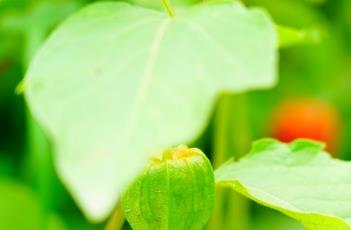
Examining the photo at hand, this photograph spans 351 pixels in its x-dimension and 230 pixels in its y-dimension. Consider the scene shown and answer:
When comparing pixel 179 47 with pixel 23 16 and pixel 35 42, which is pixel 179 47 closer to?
pixel 35 42

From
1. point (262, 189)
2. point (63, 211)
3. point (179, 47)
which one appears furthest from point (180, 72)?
point (63, 211)

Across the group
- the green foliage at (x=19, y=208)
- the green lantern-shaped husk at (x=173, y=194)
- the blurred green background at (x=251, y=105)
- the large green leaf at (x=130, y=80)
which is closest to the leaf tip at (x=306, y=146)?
the green lantern-shaped husk at (x=173, y=194)

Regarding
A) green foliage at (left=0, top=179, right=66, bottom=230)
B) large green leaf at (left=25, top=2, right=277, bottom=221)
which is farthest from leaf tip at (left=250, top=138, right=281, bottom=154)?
green foliage at (left=0, top=179, right=66, bottom=230)

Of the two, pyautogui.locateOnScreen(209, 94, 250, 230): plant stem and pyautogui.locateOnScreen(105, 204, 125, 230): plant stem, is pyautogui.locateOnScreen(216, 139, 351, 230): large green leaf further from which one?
pyautogui.locateOnScreen(209, 94, 250, 230): plant stem

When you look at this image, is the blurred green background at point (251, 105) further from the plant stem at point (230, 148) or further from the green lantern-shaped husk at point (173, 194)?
the green lantern-shaped husk at point (173, 194)

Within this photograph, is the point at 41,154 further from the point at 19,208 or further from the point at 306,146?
the point at 306,146
